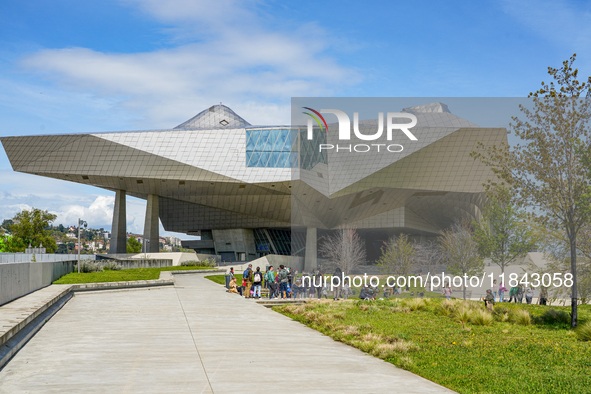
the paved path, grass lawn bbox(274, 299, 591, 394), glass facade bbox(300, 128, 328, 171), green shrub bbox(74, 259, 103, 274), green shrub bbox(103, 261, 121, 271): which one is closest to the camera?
the paved path

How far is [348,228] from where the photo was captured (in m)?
64.8

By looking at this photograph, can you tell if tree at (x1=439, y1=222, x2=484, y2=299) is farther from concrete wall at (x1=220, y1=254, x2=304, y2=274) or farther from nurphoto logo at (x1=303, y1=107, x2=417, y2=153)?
concrete wall at (x1=220, y1=254, x2=304, y2=274)

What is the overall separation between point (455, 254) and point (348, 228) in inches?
757

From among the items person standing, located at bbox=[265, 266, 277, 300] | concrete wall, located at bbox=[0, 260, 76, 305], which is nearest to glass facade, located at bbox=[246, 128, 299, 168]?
person standing, located at bbox=[265, 266, 277, 300]

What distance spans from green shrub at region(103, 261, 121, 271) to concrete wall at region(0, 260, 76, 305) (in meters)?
19.5

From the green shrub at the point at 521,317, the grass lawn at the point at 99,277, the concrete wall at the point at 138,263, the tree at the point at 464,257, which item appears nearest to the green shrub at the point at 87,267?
the concrete wall at the point at 138,263

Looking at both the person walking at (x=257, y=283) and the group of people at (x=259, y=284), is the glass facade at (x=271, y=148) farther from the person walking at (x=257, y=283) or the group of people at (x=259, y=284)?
the person walking at (x=257, y=283)

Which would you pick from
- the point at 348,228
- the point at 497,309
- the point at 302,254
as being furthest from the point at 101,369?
the point at 302,254

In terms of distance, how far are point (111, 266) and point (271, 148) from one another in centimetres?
2241

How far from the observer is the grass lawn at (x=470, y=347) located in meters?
8.10

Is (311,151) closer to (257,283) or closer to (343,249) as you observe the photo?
(343,249)

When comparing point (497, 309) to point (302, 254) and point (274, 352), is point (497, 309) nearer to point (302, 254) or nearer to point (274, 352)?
point (274, 352)

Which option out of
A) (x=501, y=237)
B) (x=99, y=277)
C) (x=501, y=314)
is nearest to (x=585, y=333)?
(x=501, y=314)

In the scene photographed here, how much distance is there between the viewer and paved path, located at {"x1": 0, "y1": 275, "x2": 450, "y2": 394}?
678cm
